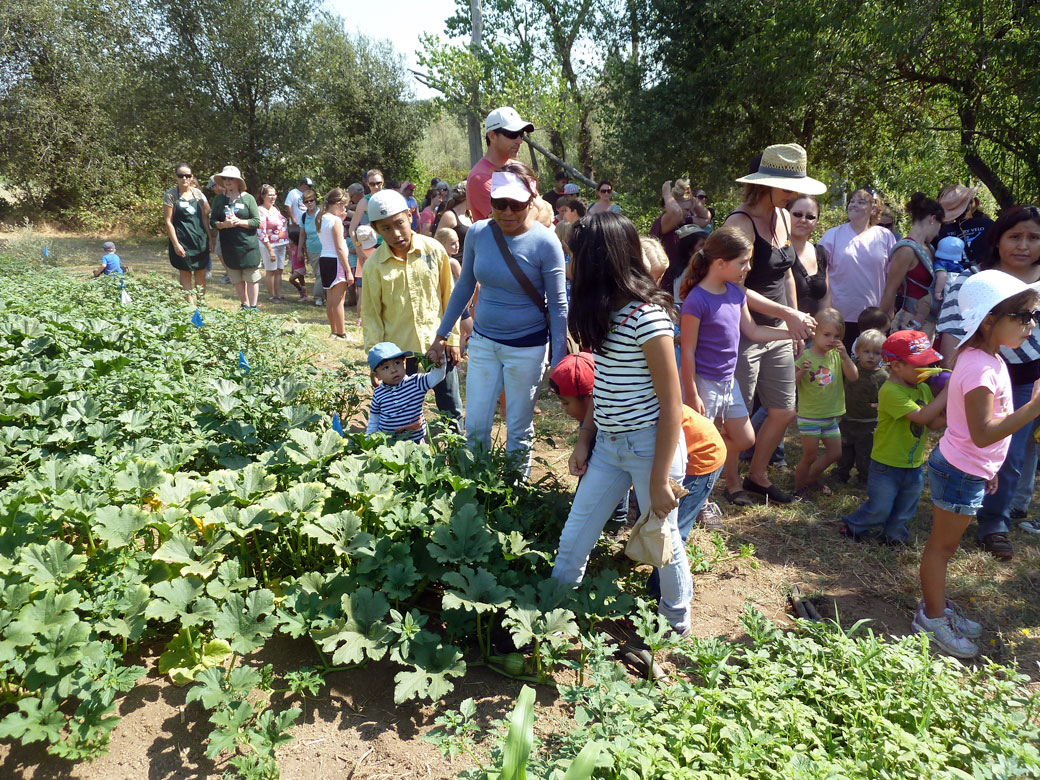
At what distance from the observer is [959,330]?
395 centimetres

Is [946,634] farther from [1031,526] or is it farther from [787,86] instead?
[787,86]

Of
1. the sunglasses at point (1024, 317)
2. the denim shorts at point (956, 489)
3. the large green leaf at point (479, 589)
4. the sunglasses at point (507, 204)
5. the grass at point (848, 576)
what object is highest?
the sunglasses at point (507, 204)

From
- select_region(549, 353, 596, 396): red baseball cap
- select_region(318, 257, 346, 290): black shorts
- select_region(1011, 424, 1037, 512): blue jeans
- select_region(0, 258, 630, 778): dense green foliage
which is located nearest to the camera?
select_region(0, 258, 630, 778): dense green foliage

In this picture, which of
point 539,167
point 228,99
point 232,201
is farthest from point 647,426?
point 539,167

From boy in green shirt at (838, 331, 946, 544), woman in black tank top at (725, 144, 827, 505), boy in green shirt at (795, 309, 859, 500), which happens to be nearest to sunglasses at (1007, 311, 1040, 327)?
boy in green shirt at (838, 331, 946, 544)

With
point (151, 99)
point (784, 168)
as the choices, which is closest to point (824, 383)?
point (784, 168)

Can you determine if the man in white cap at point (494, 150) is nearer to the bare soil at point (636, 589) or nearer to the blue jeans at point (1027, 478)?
the bare soil at point (636, 589)

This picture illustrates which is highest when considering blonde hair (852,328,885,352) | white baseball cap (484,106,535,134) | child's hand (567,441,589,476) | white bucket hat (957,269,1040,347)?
white baseball cap (484,106,535,134)

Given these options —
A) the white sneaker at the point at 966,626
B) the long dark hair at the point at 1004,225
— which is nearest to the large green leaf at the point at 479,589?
the white sneaker at the point at 966,626

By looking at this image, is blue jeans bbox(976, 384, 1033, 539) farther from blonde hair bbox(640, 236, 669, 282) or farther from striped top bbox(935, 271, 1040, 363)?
blonde hair bbox(640, 236, 669, 282)

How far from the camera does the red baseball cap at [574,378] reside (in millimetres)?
3201

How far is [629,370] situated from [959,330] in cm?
247

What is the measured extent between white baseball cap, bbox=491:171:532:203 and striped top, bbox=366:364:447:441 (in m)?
1.25

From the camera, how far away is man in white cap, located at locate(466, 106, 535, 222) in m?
4.23
